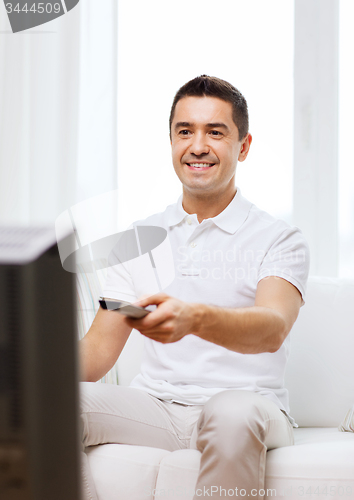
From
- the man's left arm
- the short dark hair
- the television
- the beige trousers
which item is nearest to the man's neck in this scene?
the short dark hair

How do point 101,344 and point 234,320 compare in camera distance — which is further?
point 101,344

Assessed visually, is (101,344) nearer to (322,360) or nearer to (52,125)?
(322,360)

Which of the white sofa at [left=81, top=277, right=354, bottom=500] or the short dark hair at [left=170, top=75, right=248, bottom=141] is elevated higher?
the short dark hair at [left=170, top=75, right=248, bottom=141]

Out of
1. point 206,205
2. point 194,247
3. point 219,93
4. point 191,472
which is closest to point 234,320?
point 191,472

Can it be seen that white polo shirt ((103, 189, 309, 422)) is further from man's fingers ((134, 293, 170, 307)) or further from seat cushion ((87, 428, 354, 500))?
man's fingers ((134, 293, 170, 307))

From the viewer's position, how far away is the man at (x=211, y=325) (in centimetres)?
98

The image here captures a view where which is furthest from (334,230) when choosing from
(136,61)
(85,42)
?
(85,42)

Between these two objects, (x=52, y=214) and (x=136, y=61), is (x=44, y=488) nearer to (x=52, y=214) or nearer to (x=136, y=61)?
(x=52, y=214)

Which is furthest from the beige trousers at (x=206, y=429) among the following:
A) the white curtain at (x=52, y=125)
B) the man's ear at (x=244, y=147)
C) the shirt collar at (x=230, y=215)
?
the white curtain at (x=52, y=125)

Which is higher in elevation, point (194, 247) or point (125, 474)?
point (194, 247)

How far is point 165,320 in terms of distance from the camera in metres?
0.83

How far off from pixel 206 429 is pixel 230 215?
645 millimetres

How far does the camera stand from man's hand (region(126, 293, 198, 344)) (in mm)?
799

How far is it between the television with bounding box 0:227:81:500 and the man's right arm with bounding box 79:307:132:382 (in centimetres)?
95
